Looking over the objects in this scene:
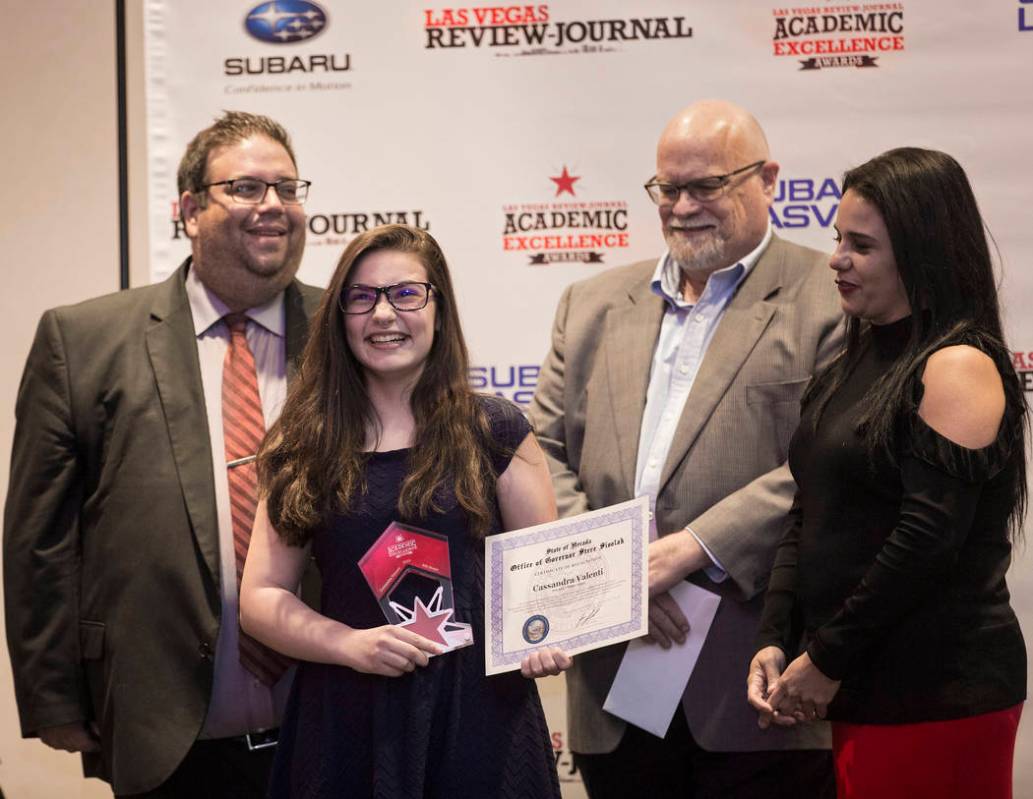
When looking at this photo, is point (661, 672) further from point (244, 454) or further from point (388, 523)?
point (244, 454)

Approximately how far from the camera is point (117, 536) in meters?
3.00

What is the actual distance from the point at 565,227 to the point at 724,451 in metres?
1.27

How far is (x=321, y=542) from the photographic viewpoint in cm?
244

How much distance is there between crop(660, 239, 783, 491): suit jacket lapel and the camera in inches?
121

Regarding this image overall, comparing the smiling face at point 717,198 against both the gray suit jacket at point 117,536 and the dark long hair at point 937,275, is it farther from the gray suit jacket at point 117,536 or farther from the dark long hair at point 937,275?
the gray suit jacket at point 117,536

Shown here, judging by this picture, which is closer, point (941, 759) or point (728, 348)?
point (941, 759)

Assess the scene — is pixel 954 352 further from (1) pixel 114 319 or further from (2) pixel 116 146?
(2) pixel 116 146

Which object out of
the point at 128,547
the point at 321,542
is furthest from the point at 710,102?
the point at 128,547

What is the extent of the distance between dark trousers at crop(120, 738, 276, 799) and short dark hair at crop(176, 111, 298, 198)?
4.48 ft

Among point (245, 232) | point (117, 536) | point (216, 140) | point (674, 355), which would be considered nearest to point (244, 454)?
point (117, 536)

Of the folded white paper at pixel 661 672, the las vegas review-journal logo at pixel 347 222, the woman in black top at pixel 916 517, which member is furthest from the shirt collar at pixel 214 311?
the woman in black top at pixel 916 517

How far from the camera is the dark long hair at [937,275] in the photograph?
239 cm

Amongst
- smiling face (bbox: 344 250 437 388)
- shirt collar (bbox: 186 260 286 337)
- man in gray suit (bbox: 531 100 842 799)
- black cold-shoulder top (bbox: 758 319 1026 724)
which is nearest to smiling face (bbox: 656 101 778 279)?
man in gray suit (bbox: 531 100 842 799)

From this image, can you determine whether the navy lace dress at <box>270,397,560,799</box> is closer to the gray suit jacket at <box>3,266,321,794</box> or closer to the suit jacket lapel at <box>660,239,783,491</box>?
the gray suit jacket at <box>3,266,321,794</box>
